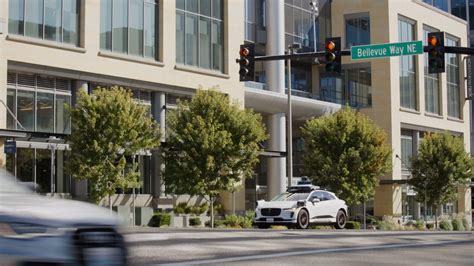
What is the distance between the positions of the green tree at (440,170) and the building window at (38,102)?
26.9m

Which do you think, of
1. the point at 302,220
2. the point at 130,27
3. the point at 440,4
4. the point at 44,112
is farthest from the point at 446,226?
the point at 44,112

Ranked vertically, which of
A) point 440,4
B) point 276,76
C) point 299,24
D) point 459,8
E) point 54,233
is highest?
point 459,8

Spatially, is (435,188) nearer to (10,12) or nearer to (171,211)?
(171,211)

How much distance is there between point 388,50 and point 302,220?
271 inches

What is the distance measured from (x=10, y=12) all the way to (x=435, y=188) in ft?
103

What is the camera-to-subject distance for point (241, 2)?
147 feet

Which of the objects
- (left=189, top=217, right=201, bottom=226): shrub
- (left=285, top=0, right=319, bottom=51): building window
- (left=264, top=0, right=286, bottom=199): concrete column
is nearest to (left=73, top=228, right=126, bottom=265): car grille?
(left=189, top=217, right=201, bottom=226): shrub

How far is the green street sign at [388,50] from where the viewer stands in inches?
966

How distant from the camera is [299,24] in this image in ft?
177

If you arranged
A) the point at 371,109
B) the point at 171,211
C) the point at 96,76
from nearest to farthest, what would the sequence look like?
the point at 96,76
the point at 171,211
the point at 371,109

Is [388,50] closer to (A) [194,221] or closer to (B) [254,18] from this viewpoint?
(A) [194,221]

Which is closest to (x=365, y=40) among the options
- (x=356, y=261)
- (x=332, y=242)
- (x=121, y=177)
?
(x=121, y=177)

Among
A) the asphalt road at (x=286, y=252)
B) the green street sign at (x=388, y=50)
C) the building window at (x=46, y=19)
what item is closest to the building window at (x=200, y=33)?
the building window at (x=46, y=19)

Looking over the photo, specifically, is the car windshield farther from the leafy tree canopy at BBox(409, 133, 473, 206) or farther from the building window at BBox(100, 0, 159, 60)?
the leafy tree canopy at BBox(409, 133, 473, 206)
